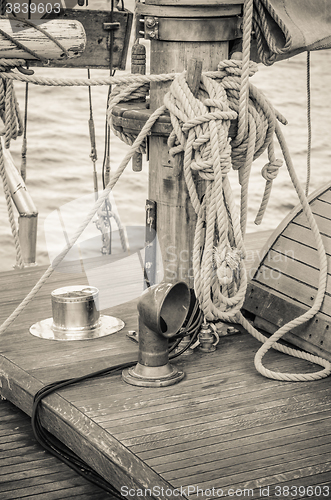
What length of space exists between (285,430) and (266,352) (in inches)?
24.1

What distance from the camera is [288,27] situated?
288 centimetres

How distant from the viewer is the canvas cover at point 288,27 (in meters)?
2.85

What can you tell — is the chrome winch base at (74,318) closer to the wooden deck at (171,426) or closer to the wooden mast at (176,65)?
the wooden deck at (171,426)

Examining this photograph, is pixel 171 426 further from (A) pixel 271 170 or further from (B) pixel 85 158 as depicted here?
(B) pixel 85 158

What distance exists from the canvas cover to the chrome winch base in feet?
4.20

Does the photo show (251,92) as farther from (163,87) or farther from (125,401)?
(125,401)

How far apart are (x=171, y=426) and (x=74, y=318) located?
91 cm

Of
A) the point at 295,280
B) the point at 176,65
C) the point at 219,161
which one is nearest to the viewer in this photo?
the point at 219,161

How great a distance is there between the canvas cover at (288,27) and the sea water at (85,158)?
16.8 feet

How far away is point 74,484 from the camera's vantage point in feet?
7.71

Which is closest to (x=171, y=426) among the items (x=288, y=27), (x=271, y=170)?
(x=271, y=170)

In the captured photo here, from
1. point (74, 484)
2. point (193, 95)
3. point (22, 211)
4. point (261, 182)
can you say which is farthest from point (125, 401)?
point (261, 182)

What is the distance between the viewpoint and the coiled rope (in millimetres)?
2621

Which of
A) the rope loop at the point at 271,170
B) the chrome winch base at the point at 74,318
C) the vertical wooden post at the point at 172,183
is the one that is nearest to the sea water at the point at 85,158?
the chrome winch base at the point at 74,318
